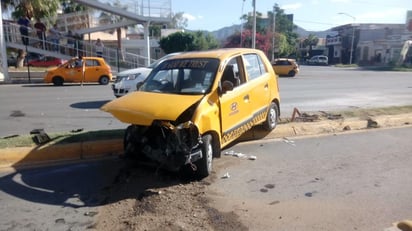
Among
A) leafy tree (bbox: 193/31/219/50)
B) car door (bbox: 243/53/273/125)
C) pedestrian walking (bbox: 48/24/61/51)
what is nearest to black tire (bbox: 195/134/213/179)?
car door (bbox: 243/53/273/125)

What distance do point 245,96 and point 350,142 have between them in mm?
2554

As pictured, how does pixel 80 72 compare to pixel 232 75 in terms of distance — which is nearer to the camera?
pixel 232 75

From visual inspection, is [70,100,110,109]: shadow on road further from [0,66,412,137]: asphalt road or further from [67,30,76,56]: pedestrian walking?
[67,30,76,56]: pedestrian walking

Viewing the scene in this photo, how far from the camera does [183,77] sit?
19.4 feet

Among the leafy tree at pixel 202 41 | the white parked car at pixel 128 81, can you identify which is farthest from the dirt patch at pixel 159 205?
the leafy tree at pixel 202 41

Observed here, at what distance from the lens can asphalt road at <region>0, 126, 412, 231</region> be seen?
4000mm

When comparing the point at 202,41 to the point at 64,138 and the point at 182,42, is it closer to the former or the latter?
the point at 182,42

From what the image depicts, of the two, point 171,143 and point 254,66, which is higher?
point 254,66

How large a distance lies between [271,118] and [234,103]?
1.96 metres

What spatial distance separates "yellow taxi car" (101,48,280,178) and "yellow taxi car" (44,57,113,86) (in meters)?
13.9

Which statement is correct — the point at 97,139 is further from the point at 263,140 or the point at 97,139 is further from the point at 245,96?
Answer: the point at 263,140

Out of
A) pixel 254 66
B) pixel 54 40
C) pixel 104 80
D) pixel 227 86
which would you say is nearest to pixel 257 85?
pixel 254 66

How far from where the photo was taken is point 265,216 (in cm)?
408

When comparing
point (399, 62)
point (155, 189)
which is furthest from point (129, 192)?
point (399, 62)
